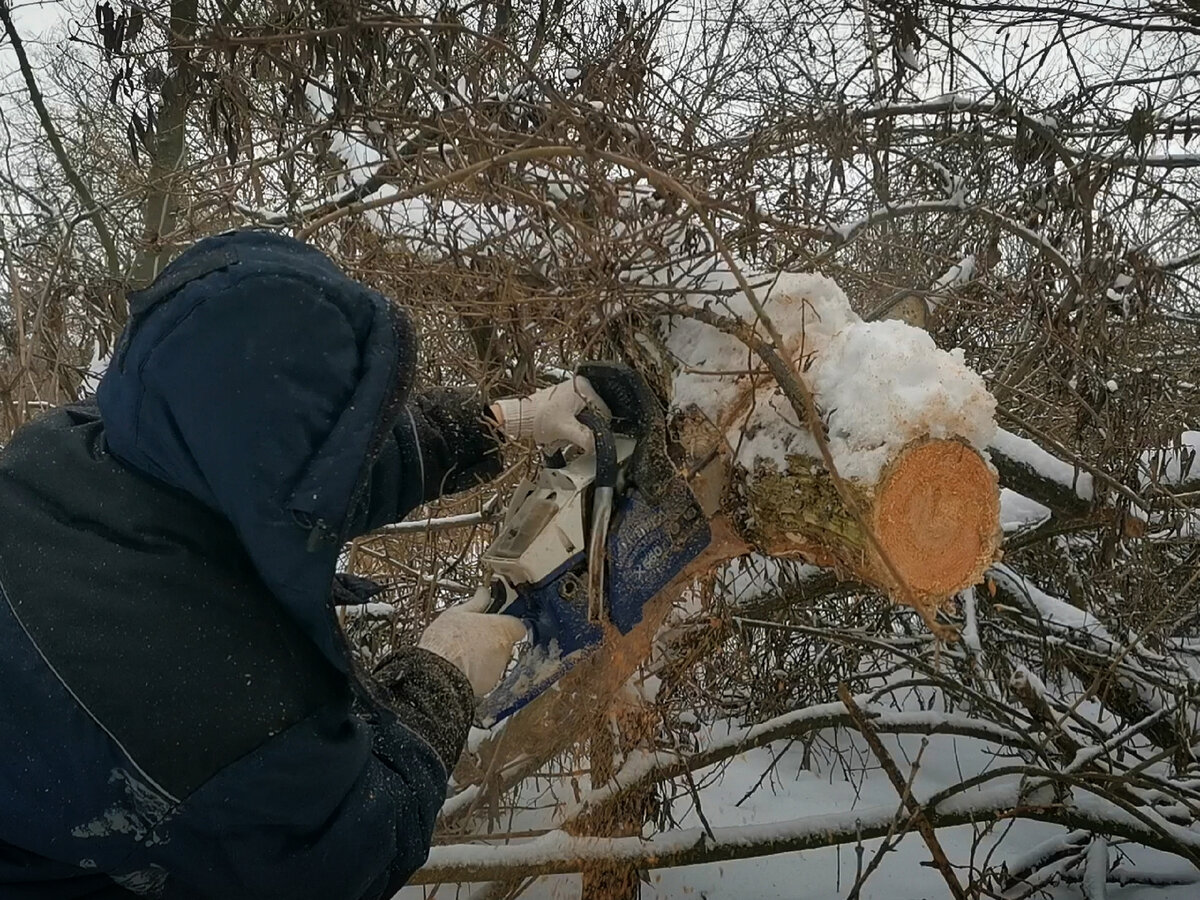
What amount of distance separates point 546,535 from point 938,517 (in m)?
0.69

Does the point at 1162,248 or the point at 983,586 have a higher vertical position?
the point at 1162,248

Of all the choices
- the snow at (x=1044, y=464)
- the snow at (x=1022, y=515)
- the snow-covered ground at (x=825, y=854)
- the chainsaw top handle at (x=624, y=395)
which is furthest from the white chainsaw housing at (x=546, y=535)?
the snow at (x=1022, y=515)

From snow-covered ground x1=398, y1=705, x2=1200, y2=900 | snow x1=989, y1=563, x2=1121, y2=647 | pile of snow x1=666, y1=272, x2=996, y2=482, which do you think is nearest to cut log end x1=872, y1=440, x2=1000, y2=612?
pile of snow x1=666, y1=272, x2=996, y2=482

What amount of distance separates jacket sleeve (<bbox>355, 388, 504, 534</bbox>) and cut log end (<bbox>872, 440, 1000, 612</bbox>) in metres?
0.72

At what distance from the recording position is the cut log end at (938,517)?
1.44 m

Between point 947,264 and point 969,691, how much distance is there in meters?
1.55

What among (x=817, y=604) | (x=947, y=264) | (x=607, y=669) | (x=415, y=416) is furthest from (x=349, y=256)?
(x=817, y=604)

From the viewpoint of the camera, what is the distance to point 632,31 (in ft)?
8.07

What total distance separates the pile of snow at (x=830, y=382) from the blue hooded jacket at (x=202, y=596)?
0.80 meters

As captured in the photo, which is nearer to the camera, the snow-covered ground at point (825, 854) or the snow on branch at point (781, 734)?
the snow on branch at point (781, 734)

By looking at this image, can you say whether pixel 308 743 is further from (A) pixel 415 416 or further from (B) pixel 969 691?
(B) pixel 969 691

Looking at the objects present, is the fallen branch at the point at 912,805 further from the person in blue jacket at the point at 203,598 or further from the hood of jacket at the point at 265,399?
the hood of jacket at the point at 265,399

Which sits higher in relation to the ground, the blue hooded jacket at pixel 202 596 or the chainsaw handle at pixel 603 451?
the chainsaw handle at pixel 603 451

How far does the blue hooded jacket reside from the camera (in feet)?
2.89
